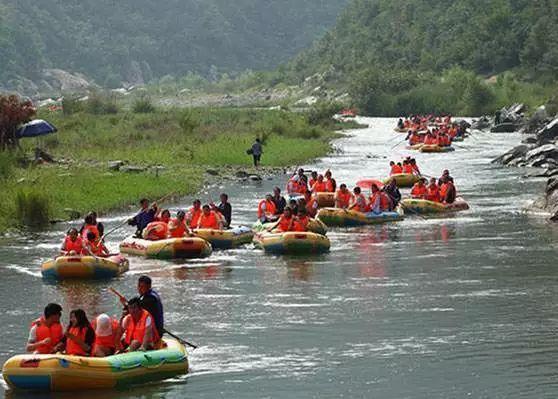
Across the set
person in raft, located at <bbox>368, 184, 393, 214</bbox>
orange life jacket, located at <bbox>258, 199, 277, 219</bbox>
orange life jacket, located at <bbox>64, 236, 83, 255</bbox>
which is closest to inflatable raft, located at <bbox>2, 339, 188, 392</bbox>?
orange life jacket, located at <bbox>64, 236, 83, 255</bbox>

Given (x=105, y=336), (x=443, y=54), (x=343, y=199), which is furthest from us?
(x=443, y=54)

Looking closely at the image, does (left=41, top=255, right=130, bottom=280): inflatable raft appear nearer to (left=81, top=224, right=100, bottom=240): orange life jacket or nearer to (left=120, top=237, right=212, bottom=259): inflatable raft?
(left=81, top=224, right=100, bottom=240): orange life jacket

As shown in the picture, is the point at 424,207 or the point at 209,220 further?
the point at 424,207

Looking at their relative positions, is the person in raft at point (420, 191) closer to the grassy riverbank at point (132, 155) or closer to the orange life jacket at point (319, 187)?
the orange life jacket at point (319, 187)

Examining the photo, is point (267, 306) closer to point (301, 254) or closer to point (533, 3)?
point (301, 254)

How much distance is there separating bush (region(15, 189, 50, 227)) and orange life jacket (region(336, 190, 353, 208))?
822 cm

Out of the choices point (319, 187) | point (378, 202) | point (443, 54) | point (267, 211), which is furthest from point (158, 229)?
point (443, 54)

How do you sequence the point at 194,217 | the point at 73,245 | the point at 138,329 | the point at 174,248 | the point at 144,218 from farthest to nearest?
the point at 194,217
the point at 144,218
the point at 174,248
the point at 73,245
the point at 138,329

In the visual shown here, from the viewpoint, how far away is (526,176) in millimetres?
51281

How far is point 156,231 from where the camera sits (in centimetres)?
3089

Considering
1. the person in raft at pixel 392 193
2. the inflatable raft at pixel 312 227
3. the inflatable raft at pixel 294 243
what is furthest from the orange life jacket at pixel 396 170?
the inflatable raft at pixel 294 243

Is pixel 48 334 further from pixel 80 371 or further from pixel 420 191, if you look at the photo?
pixel 420 191

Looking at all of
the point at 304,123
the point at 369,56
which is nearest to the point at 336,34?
the point at 369,56

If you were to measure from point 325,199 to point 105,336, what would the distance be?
21491 mm
